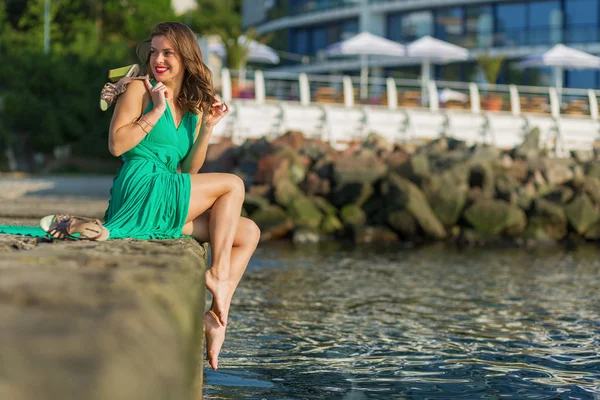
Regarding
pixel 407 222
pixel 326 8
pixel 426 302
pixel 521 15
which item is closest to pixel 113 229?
pixel 426 302

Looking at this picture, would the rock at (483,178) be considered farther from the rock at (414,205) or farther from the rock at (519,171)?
the rock at (414,205)

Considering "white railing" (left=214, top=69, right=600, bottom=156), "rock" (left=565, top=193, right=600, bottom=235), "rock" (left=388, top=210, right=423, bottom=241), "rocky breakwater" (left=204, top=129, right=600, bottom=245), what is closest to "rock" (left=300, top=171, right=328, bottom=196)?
"rocky breakwater" (left=204, top=129, right=600, bottom=245)

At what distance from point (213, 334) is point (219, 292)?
25 centimetres

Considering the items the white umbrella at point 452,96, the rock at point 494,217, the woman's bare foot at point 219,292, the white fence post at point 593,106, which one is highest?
the woman's bare foot at point 219,292

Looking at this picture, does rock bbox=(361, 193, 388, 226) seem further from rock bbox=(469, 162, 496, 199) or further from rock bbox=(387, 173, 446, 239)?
rock bbox=(469, 162, 496, 199)

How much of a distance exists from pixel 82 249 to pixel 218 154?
1815 centimetres

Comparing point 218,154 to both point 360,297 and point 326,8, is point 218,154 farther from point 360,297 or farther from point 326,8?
point 326,8

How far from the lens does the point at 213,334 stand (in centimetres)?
454

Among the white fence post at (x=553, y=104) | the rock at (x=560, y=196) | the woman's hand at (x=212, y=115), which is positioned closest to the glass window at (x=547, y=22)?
the white fence post at (x=553, y=104)

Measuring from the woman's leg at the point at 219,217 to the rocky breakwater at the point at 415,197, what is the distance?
12354 mm

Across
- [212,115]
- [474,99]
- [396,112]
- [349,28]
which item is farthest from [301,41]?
[212,115]

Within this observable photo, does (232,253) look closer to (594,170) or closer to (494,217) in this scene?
(494,217)

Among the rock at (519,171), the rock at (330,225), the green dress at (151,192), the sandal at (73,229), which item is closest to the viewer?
the sandal at (73,229)

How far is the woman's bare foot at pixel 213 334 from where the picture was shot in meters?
4.49
